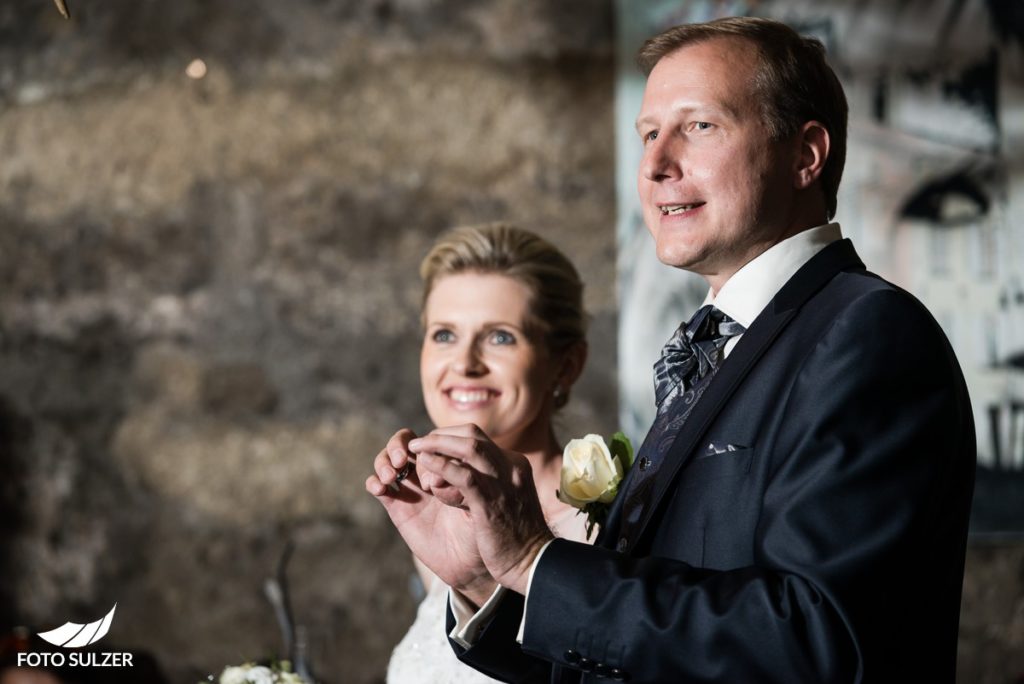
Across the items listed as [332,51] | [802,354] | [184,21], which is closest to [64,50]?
[184,21]

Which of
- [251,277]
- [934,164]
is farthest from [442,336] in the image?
[934,164]

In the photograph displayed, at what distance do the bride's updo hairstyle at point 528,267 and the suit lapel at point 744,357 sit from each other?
124 cm

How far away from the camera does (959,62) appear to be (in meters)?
4.79

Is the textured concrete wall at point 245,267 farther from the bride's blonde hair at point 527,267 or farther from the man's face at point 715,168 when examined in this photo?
the man's face at point 715,168

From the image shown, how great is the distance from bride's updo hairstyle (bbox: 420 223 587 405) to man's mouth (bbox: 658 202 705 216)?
1110mm

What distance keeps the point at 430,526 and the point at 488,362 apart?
106cm

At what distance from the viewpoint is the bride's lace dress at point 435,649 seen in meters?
2.66

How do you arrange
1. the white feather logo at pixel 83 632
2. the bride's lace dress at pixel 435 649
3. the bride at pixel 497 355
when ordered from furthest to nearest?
the white feather logo at pixel 83 632, the bride at pixel 497 355, the bride's lace dress at pixel 435 649

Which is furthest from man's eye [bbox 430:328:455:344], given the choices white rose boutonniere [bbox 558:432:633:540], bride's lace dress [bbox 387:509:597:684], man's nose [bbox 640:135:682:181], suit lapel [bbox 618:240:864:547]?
suit lapel [bbox 618:240:864:547]

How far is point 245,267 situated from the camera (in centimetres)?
488

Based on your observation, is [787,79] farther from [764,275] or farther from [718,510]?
[718,510]

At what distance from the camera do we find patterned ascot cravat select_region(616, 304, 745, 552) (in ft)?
5.63

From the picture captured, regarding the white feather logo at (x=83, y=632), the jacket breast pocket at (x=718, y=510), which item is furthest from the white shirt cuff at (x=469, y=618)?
the white feather logo at (x=83, y=632)

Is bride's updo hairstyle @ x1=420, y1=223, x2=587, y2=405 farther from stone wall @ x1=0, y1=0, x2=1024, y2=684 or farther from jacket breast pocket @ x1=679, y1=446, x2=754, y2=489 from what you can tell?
stone wall @ x1=0, y1=0, x2=1024, y2=684
